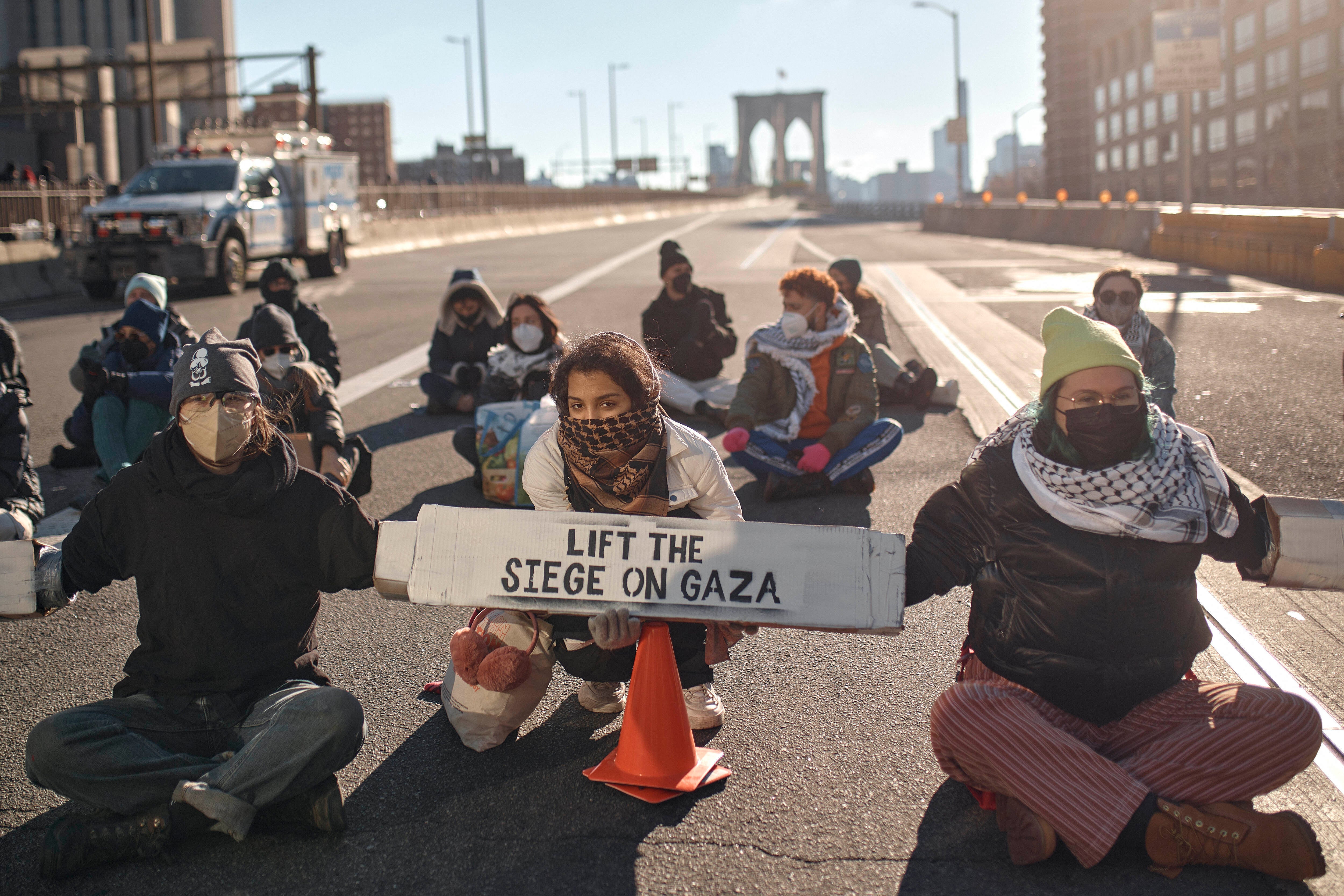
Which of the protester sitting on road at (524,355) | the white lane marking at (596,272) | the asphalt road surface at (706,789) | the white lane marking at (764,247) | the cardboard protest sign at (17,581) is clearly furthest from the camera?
the white lane marking at (764,247)

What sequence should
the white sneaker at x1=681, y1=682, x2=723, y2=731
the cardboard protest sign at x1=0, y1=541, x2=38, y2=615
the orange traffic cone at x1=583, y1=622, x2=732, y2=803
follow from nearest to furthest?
1. the cardboard protest sign at x1=0, y1=541, x2=38, y2=615
2. the orange traffic cone at x1=583, y1=622, x2=732, y2=803
3. the white sneaker at x1=681, y1=682, x2=723, y2=731

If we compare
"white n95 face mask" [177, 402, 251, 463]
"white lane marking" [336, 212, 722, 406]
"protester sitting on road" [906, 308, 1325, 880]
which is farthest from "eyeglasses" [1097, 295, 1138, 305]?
"white lane marking" [336, 212, 722, 406]

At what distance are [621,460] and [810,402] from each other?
12.0 ft

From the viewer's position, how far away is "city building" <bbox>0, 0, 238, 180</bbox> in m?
61.0

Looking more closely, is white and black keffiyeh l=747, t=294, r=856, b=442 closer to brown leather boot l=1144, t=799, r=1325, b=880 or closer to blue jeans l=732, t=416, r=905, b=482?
blue jeans l=732, t=416, r=905, b=482

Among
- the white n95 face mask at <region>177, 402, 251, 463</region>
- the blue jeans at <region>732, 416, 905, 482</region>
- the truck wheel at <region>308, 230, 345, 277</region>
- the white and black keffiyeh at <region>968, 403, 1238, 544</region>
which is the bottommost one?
the blue jeans at <region>732, 416, 905, 482</region>

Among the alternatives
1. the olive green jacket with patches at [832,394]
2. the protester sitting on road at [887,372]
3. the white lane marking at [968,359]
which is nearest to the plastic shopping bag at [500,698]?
the olive green jacket with patches at [832,394]

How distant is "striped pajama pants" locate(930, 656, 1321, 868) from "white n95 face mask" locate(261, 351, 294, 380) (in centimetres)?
444

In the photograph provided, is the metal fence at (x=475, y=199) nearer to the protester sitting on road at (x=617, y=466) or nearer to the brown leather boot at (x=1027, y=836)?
the protester sitting on road at (x=617, y=466)

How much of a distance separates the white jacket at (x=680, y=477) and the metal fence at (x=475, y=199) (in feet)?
98.0

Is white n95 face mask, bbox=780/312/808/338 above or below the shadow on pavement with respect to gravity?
above

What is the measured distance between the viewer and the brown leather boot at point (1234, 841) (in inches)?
112

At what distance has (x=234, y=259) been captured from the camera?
845 inches

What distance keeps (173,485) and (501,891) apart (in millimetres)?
1312
